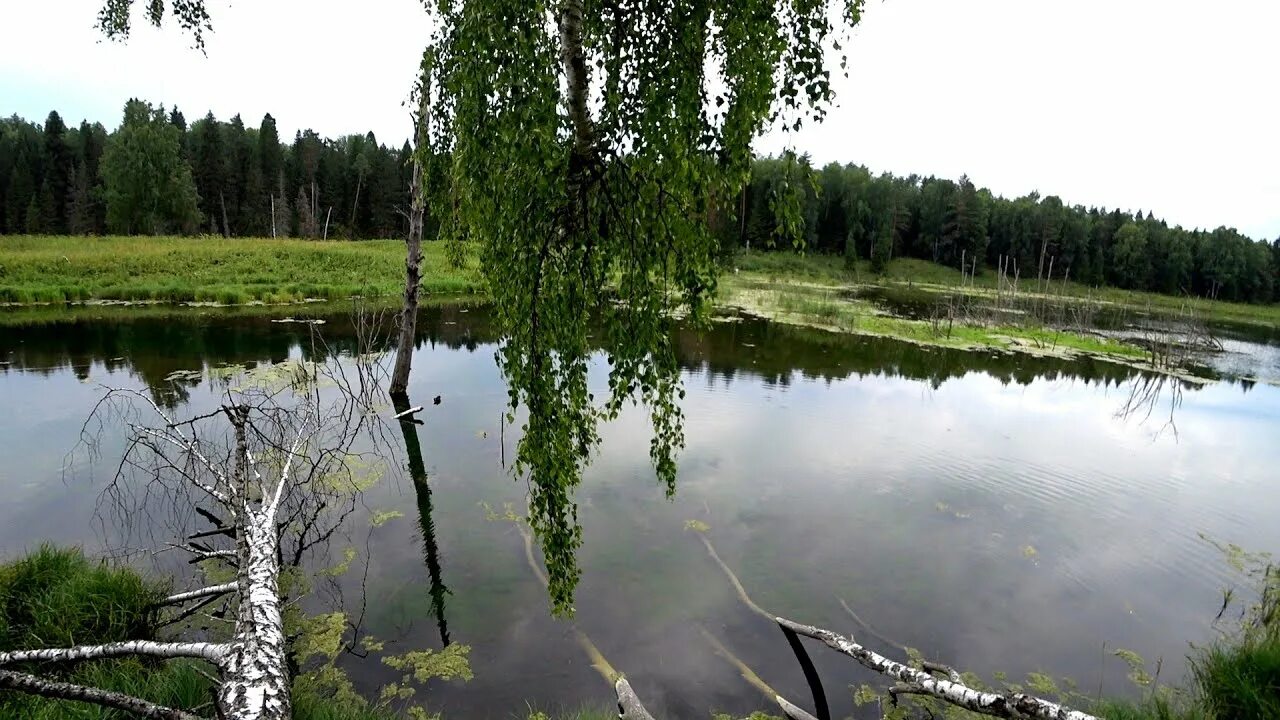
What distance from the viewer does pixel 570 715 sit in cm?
452

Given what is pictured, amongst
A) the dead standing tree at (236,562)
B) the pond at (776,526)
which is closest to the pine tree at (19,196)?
the pond at (776,526)

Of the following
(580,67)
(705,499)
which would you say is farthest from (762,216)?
(580,67)

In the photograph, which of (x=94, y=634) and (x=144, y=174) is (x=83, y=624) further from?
(x=144, y=174)

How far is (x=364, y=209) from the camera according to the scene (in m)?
66.1

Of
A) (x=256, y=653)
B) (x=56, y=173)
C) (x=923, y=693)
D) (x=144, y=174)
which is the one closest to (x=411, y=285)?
(x=256, y=653)

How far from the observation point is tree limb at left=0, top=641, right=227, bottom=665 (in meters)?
3.07

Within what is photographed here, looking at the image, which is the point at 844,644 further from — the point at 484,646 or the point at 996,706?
the point at 484,646

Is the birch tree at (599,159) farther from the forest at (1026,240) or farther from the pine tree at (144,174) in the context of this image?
the forest at (1026,240)

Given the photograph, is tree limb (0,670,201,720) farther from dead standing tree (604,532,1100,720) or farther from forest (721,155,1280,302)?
forest (721,155,1280,302)

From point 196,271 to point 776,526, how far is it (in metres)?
29.7

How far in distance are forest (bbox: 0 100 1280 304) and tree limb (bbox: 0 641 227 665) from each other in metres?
36.9

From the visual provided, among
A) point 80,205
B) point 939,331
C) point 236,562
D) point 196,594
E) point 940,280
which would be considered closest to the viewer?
point 196,594

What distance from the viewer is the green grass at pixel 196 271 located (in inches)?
906

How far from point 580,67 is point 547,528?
112 inches
